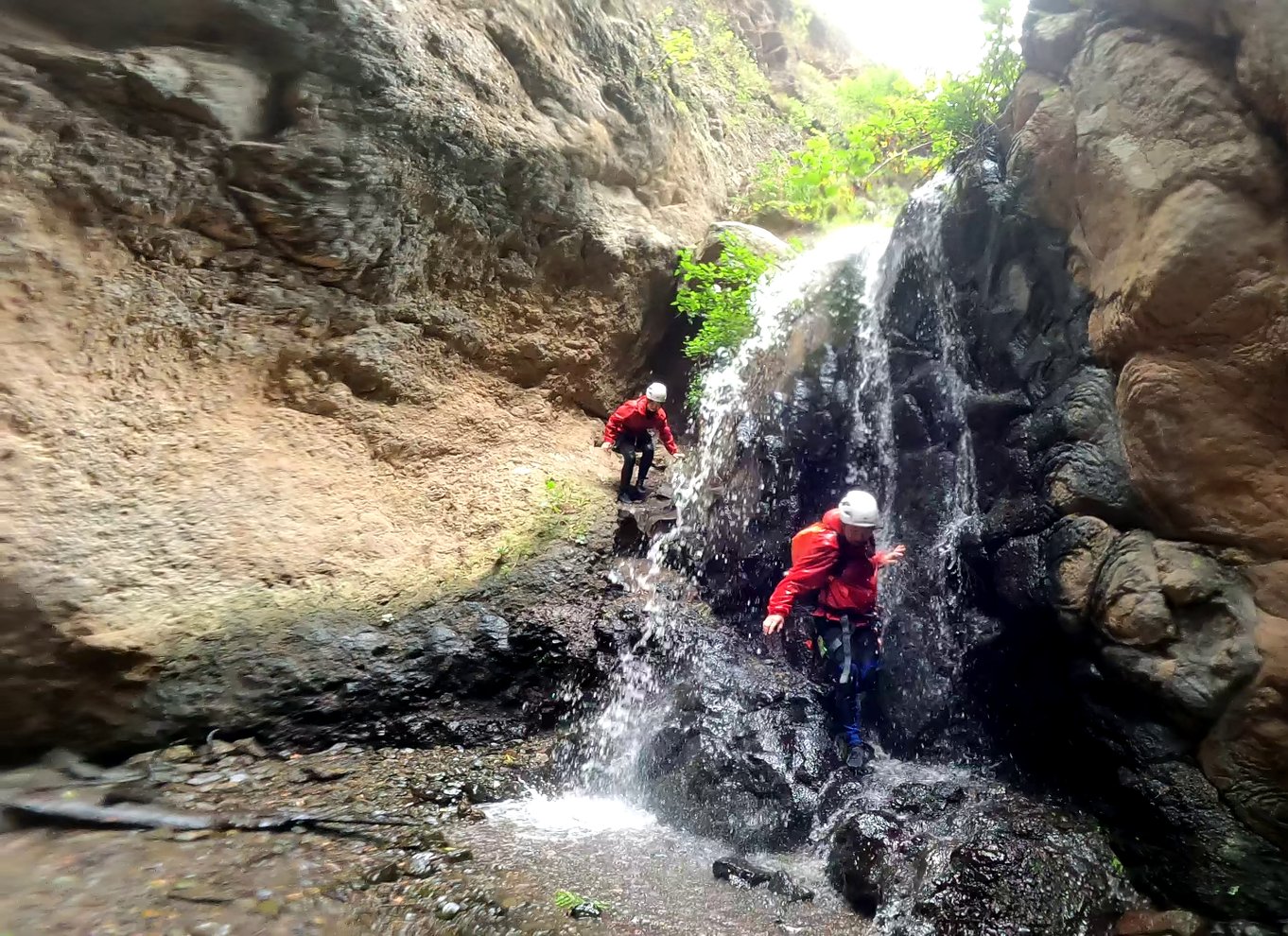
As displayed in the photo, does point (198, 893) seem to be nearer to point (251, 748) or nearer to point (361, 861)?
point (361, 861)

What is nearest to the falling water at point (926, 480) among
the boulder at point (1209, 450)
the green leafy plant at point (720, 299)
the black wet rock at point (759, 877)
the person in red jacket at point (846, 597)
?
the person in red jacket at point (846, 597)

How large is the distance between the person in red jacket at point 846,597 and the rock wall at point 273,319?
2782mm

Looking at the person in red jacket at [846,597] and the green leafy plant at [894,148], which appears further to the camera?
the green leafy plant at [894,148]

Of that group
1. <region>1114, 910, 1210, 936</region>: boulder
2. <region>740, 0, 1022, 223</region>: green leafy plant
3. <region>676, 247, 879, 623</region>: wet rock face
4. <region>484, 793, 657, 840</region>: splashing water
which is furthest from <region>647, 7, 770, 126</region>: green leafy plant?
<region>1114, 910, 1210, 936</region>: boulder

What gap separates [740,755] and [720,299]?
5.87 meters

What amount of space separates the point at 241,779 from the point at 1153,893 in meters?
5.75

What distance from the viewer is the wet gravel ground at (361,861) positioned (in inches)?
128

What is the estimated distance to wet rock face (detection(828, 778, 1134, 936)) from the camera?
12.1ft

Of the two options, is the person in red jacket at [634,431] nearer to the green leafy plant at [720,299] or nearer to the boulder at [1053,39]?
the green leafy plant at [720,299]

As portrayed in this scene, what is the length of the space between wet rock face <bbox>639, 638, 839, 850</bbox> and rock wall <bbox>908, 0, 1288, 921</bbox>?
165 cm

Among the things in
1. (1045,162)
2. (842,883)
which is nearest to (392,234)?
(1045,162)

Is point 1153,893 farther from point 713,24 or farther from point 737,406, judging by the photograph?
point 713,24

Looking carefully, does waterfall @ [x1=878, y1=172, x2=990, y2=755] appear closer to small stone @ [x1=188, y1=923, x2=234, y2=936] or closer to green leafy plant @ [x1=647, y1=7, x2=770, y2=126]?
small stone @ [x1=188, y1=923, x2=234, y2=936]

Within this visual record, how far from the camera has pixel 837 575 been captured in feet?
17.9
